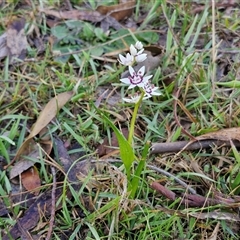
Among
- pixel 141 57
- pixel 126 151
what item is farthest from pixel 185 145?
pixel 141 57

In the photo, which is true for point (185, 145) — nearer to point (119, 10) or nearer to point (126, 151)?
point (126, 151)

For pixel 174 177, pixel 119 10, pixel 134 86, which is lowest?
pixel 174 177

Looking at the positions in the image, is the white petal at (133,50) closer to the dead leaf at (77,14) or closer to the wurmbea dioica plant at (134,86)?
the wurmbea dioica plant at (134,86)

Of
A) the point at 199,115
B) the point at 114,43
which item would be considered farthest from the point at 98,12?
the point at 199,115

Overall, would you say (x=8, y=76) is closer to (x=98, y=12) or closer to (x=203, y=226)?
(x=98, y=12)

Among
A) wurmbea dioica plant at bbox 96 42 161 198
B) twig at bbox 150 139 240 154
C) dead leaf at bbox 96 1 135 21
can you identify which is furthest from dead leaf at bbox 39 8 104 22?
wurmbea dioica plant at bbox 96 42 161 198
